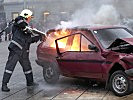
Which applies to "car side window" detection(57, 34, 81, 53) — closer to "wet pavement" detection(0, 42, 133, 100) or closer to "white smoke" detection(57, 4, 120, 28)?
"white smoke" detection(57, 4, 120, 28)

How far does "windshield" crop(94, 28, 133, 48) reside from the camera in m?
7.56

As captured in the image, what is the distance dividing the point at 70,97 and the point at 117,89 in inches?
39.0

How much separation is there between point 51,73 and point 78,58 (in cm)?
121

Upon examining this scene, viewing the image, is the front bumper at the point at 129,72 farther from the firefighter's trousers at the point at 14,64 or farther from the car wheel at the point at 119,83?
the firefighter's trousers at the point at 14,64

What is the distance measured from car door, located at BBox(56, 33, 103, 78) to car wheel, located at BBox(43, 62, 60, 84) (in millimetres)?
313

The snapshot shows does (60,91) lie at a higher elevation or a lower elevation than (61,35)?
lower

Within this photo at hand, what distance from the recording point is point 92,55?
7.41 metres

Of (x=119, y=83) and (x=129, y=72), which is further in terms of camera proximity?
(x=119, y=83)

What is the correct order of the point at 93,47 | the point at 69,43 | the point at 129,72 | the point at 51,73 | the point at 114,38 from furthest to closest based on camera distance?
1. the point at 51,73
2. the point at 69,43
3. the point at 114,38
4. the point at 93,47
5. the point at 129,72

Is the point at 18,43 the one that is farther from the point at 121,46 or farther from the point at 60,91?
the point at 121,46

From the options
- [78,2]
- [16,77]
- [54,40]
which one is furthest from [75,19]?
[16,77]

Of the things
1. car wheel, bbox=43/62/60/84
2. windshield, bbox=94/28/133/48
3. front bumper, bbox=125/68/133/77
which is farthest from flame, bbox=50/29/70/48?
front bumper, bbox=125/68/133/77

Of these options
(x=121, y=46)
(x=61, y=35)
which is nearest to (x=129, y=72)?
(x=121, y=46)

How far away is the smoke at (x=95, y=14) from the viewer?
9.44 metres
